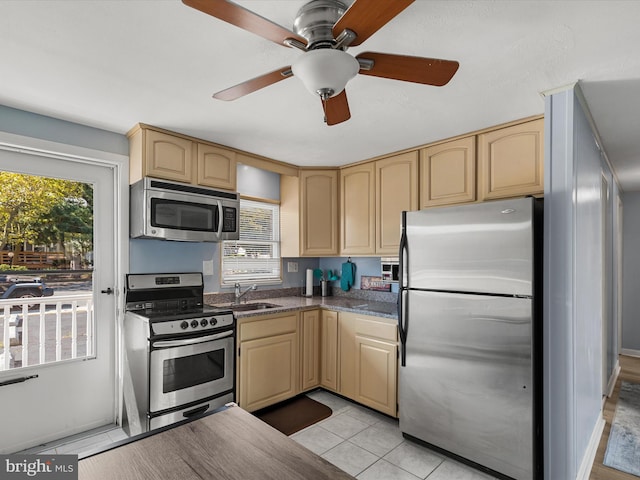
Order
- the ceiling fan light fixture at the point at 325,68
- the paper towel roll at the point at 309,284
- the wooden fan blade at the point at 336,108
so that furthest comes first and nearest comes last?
the paper towel roll at the point at 309,284
the wooden fan blade at the point at 336,108
the ceiling fan light fixture at the point at 325,68

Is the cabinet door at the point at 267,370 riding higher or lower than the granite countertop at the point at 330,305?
lower

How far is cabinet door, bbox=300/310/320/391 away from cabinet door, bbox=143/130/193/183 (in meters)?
1.60

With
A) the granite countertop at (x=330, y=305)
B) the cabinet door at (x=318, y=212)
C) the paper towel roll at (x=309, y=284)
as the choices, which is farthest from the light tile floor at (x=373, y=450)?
the cabinet door at (x=318, y=212)

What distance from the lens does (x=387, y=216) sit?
329 centimetres

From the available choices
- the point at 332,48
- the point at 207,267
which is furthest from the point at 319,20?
the point at 207,267

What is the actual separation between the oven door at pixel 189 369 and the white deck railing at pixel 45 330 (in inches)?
30.1

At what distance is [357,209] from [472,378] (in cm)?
188

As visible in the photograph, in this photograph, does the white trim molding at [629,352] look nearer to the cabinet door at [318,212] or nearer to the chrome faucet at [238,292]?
the cabinet door at [318,212]

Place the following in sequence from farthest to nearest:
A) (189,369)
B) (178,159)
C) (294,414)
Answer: (294,414)
(178,159)
(189,369)

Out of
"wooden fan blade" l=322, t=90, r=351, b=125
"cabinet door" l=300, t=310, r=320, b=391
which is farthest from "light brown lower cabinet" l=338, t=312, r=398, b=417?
"wooden fan blade" l=322, t=90, r=351, b=125

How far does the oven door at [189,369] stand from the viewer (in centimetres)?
235

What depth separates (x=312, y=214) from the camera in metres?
3.72

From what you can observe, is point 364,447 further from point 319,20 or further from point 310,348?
point 319,20

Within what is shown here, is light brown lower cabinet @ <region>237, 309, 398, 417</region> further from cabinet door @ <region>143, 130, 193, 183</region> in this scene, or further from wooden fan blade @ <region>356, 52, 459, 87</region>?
wooden fan blade @ <region>356, 52, 459, 87</region>
